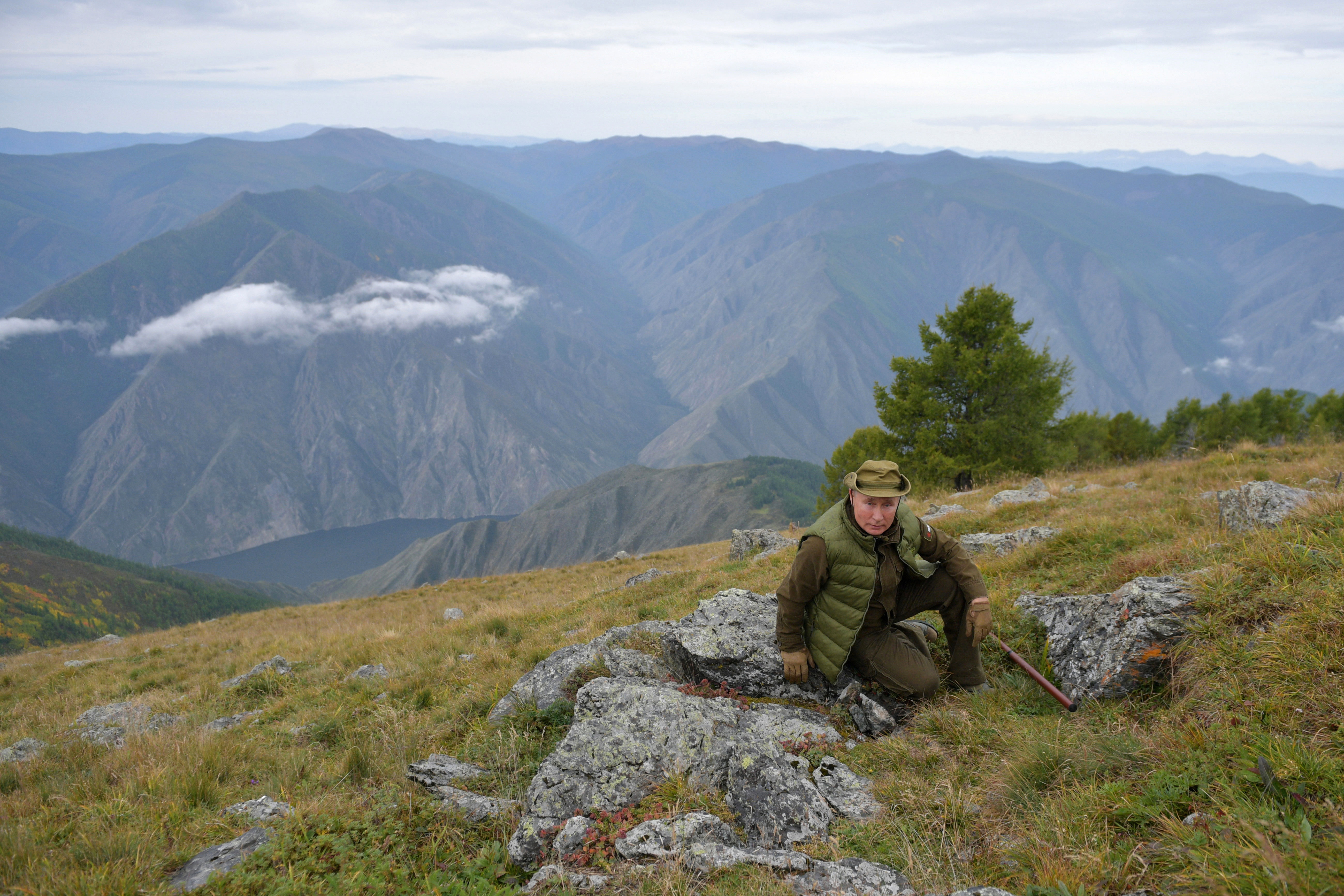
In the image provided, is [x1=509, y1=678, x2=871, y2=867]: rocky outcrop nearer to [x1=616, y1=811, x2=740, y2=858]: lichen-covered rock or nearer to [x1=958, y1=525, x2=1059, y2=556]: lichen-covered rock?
[x1=616, y1=811, x2=740, y2=858]: lichen-covered rock

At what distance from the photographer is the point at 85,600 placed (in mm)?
122250

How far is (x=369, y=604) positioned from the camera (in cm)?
2481

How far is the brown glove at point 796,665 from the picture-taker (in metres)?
6.38

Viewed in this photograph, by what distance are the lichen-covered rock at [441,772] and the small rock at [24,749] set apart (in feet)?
20.3

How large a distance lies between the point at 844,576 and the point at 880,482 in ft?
3.30

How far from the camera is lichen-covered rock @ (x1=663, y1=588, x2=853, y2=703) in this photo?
6.91 m

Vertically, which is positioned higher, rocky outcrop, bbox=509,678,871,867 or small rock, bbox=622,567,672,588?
rocky outcrop, bbox=509,678,871,867

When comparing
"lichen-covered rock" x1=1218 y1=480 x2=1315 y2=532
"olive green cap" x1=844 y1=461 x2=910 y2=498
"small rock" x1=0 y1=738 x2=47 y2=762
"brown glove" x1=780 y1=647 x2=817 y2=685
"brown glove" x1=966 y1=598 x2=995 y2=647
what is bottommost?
"small rock" x1=0 y1=738 x2=47 y2=762

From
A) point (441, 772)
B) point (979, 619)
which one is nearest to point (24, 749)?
point (441, 772)

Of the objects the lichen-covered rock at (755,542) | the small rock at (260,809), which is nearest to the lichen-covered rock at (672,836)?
Answer: the small rock at (260,809)

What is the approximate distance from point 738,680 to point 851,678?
122cm

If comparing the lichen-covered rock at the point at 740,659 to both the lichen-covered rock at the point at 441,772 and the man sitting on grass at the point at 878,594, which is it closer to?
the man sitting on grass at the point at 878,594

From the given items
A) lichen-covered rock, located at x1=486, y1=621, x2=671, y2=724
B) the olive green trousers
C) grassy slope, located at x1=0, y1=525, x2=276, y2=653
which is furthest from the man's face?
grassy slope, located at x1=0, y1=525, x2=276, y2=653

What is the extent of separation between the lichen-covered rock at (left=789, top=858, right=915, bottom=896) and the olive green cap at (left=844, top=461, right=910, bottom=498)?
2.92 m
